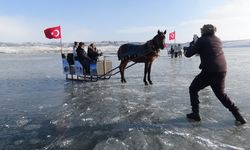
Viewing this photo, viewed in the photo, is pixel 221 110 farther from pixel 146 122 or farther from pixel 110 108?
pixel 110 108

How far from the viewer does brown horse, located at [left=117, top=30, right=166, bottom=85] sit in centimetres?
1026

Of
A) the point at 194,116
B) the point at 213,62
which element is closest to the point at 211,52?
the point at 213,62

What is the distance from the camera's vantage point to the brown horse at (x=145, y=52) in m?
10.3

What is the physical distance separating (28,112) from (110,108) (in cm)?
199

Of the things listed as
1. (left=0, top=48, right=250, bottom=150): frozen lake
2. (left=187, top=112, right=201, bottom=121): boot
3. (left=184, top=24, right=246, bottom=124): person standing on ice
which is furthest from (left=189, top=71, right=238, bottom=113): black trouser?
(left=187, top=112, right=201, bottom=121): boot

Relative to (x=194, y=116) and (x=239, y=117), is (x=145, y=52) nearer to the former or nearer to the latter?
(x=194, y=116)

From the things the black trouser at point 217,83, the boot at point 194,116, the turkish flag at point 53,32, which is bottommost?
the boot at point 194,116

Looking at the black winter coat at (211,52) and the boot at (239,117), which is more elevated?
the black winter coat at (211,52)

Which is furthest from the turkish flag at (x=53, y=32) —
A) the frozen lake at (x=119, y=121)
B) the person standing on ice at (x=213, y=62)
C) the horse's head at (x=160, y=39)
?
the person standing on ice at (x=213, y=62)

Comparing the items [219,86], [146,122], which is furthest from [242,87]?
[146,122]

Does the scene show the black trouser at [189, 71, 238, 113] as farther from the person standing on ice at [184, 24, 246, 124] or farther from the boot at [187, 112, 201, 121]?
the boot at [187, 112, 201, 121]

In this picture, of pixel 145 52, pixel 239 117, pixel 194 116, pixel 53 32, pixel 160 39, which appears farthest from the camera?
pixel 53 32

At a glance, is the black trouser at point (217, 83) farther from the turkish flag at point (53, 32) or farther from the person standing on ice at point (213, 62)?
the turkish flag at point (53, 32)

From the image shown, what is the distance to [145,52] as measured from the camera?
10.8m
